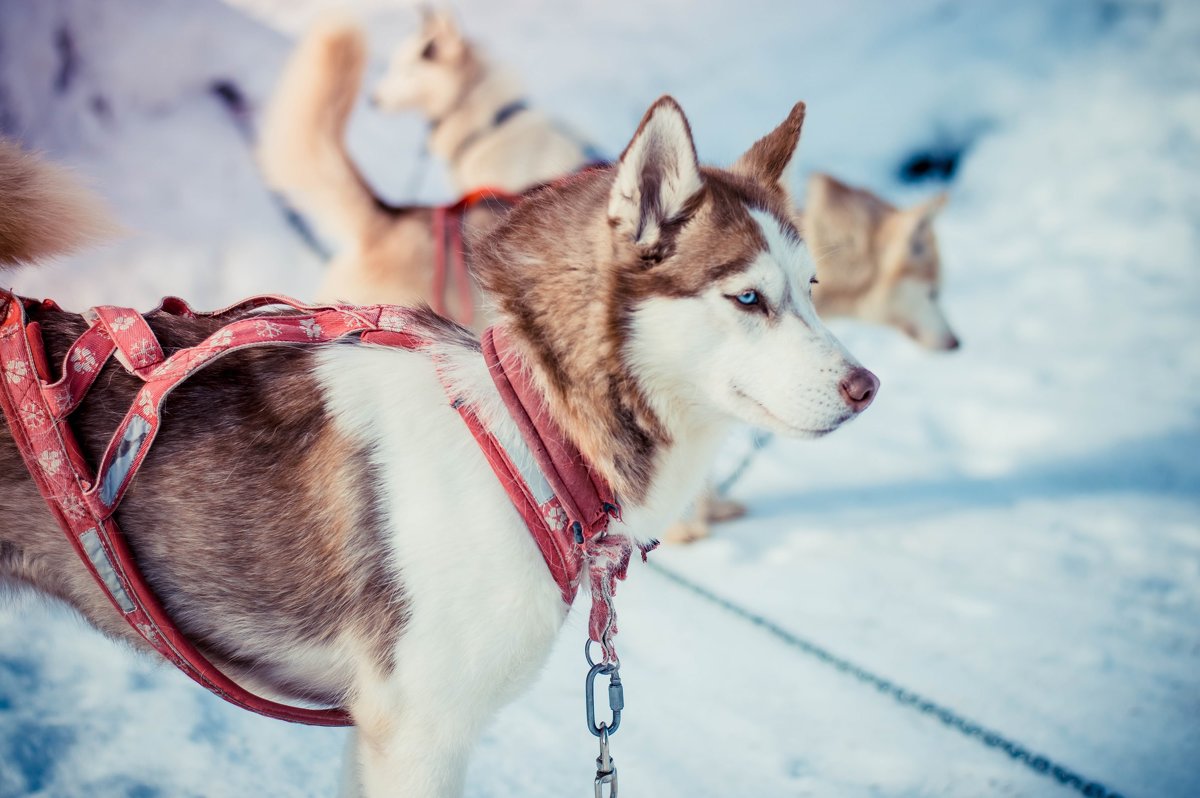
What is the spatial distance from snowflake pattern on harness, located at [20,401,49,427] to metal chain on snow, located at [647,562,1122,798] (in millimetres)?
1726

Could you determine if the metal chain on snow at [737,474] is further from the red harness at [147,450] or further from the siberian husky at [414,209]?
the red harness at [147,450]

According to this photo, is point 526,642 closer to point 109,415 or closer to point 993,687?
point 109,415

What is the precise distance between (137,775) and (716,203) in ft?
5.03

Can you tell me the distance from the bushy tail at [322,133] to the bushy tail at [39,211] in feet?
4.86

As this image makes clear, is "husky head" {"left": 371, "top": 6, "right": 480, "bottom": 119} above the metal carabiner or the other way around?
above

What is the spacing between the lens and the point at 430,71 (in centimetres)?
383

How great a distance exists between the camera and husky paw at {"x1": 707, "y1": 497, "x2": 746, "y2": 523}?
2.69m

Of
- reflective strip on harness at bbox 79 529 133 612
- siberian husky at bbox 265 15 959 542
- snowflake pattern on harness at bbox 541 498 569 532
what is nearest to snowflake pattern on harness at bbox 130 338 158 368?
reflective strip on harness at bbox 79 529 133 612

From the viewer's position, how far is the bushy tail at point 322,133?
2.42m

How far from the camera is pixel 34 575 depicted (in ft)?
3.29

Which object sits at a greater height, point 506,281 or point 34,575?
point 506,281

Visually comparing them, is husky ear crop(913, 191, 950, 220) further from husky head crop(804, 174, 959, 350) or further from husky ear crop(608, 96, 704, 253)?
husky ear crop(608, 96, 704, 253)

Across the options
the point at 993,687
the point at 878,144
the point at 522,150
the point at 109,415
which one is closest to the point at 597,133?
the point at 522,150

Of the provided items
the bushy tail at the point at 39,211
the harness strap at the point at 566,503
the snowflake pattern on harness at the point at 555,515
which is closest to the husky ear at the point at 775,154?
the harness strap at the point at 566,503
